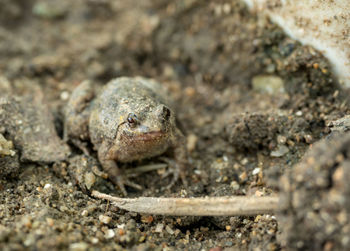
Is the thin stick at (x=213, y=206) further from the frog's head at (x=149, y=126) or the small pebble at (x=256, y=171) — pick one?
the small pebble at (x=256, y=171)

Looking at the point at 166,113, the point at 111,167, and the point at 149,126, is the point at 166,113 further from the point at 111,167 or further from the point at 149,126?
the point at 111,167

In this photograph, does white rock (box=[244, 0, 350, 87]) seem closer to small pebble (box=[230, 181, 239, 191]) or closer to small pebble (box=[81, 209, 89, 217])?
small pebble (box=[230, 181, 239, 191])

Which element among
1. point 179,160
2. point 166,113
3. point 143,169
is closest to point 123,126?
point 166,113

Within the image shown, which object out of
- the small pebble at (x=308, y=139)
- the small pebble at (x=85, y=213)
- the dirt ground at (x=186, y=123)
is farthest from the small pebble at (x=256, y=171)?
the small pebble at (x=85, y=213)

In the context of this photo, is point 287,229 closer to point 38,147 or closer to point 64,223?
point 64,223

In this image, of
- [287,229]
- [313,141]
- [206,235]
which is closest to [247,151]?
[313,141]

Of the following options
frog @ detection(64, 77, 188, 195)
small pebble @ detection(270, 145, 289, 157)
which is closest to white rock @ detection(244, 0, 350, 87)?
small pebble @ detection(270, 145, 289, 157)
